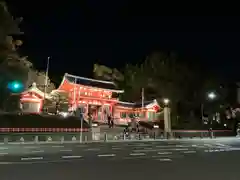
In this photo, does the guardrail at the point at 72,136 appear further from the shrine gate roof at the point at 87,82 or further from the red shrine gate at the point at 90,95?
the shrine gate roof at the point at 87,82

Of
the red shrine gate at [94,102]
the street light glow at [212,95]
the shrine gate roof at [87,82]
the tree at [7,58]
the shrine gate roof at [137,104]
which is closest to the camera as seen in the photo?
the tree at [7,58]

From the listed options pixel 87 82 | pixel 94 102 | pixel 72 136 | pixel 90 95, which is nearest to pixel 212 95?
pixel 94 102

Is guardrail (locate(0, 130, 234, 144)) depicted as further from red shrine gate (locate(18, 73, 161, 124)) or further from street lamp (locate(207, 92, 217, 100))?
red shrine gate (locate(18, 73, 161, 124))

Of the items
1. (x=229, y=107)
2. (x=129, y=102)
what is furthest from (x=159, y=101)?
(x=229, y=107)

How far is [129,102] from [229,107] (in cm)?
1855

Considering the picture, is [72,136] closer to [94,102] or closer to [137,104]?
[94,102]

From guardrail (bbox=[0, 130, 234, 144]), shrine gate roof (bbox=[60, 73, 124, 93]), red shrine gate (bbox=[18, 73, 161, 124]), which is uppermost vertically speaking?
shrine gate roof (bbox=[60, 73, 124, 93])

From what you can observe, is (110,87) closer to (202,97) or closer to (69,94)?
(69,94)

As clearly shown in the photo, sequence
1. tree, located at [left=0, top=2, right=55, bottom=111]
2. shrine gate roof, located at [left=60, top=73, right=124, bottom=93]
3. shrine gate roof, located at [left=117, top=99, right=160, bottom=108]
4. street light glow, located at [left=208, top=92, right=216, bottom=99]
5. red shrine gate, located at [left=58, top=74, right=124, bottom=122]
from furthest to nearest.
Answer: shrine gate roof, located at [left=117, top=99, right=160, bottom=108] < street light glow, located at [left=208, top=92, right=216, bottom=99] < red shrine gate, located at [left=58, top=74, right=124, bottom=122] < shrine gate roof, located at [left=60, top=73, right=124, bottom=93] < tree, located at [left=0, top=2, right=55, bottom=111]

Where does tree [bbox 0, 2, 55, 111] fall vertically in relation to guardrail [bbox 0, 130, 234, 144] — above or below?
above

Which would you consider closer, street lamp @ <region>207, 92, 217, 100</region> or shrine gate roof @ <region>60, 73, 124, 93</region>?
shrine gate roof @ <region>60, 73, 124, 93</region>

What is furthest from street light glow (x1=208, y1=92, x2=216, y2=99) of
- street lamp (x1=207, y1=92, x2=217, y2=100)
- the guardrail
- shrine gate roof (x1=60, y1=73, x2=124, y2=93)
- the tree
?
the tree

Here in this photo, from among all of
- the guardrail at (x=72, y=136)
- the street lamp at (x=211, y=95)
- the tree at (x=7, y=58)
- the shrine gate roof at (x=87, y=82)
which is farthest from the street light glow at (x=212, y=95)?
the tree at (x=7, y=58)

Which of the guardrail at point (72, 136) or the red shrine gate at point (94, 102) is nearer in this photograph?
the guardrail at point (72, 136)
